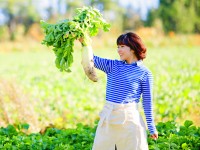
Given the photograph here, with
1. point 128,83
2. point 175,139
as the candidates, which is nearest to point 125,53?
point 128,83

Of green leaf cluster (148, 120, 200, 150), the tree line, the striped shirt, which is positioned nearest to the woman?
the striped shirt

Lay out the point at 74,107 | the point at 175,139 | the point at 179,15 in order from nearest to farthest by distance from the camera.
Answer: the point at 175,139 → the point at 74,107 → the point at 179,15

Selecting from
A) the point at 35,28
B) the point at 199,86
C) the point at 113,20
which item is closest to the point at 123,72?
the point at 199,86

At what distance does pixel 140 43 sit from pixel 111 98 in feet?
1.52

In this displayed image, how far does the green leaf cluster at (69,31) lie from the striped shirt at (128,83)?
0.26 m

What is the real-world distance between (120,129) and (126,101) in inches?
8.3

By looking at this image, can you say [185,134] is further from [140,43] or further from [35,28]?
[35,28]

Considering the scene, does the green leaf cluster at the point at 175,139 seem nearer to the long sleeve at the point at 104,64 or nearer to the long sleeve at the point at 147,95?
the long sleeve at the point at 147,95

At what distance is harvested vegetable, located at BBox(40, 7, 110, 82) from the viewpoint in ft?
12.7

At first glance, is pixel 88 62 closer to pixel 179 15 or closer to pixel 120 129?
pixel 120 129

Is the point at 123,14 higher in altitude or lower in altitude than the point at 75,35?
higher

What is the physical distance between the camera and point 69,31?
3.86m

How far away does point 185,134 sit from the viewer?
198 inches

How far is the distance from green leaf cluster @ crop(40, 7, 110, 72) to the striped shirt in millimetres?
259
